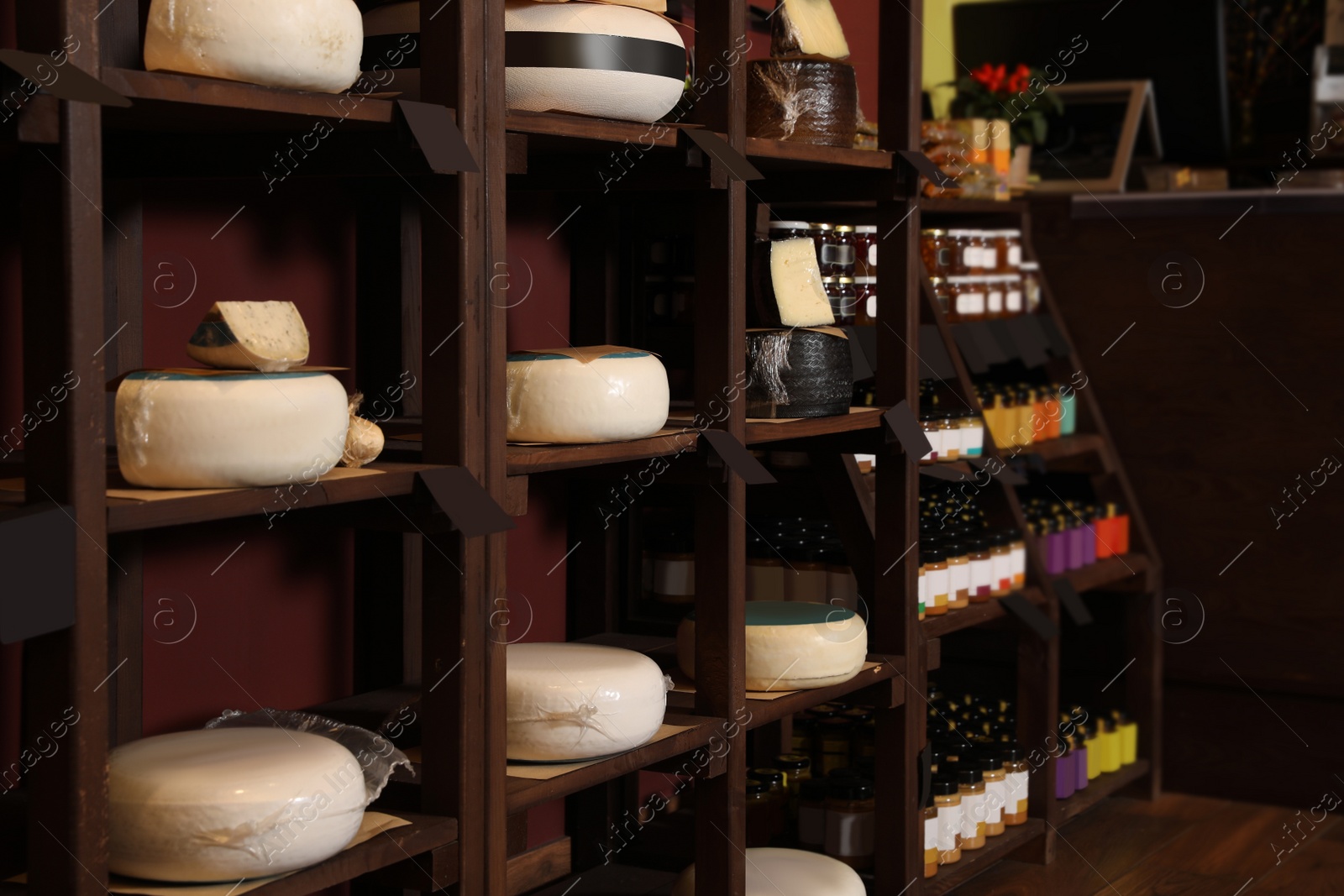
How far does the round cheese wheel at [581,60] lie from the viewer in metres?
1.85

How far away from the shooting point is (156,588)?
2020 mm

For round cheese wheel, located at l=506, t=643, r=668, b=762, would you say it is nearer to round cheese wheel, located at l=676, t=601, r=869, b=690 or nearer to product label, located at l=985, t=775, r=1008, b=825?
round cheese wheel, located at l=676, t=601, r=869, b=690

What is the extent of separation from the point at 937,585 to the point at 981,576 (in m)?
0.20

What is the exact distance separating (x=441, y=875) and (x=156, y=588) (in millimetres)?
593

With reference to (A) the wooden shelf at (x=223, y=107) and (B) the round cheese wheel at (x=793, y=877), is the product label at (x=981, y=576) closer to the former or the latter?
(B) the round cheese wheel at (x=793, y=877)

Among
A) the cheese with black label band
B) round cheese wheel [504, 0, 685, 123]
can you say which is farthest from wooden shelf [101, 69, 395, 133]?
the cheese with black label band

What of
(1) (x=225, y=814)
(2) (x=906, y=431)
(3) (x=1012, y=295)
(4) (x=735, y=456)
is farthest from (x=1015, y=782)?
(1) (x=225, y=814)

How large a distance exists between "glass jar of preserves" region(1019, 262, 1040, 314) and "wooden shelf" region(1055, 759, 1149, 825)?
1.09 m

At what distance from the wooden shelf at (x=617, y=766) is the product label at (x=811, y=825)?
0.72 meters

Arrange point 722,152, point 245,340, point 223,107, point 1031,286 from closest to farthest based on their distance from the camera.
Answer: point 223,107, point 245,340, point 722,152, point 1031,286

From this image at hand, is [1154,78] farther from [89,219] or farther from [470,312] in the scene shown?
[89,219]

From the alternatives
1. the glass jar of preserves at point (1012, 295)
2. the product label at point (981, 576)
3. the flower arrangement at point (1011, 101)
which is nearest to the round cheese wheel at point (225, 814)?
the product label at point (981, 576)

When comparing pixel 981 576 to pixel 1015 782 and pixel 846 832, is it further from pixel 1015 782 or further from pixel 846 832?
pixel 846 832

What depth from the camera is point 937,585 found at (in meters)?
2.93
